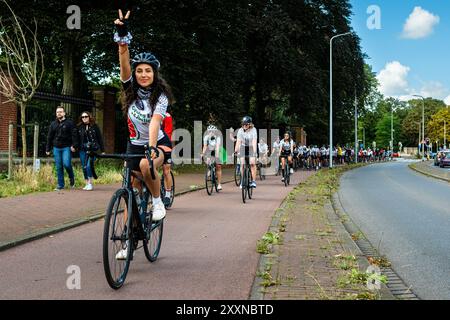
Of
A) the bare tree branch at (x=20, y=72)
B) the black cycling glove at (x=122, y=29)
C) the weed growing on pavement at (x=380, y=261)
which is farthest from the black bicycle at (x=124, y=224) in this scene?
the bare tree branch at (x=20, y=72)

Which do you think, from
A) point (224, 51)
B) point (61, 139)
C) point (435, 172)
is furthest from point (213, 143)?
point (435, 172)

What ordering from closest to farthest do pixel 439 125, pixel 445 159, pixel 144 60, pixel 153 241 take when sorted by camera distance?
pixel 144 60, pixel 153 241, pixel 445 159, pixel 439 125

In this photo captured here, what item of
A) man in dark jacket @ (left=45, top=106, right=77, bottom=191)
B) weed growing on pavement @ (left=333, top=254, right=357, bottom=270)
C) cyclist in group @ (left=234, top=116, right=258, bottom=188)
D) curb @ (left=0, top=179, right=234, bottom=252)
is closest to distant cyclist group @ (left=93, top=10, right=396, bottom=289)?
curb @ (left=0, top=179, right=234, bottom=252)

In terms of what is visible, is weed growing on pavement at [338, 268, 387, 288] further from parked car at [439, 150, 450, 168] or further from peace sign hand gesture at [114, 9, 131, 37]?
parked car at [439, 150, 450, 168]

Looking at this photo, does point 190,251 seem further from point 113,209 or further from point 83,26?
point 83,26

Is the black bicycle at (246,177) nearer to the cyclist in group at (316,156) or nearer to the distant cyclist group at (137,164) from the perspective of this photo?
the distant cyclist group at (137,164)

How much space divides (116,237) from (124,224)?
0.18m

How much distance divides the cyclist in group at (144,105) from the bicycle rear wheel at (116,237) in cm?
48

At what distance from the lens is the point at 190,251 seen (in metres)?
5.98

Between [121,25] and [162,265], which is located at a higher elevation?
[121,25]

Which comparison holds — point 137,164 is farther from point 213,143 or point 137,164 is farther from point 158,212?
point 213,143

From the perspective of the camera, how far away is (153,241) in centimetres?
540

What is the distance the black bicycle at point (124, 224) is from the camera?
4.12 meters

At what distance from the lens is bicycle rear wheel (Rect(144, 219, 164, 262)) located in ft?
16.7
